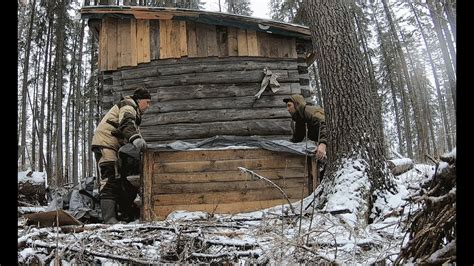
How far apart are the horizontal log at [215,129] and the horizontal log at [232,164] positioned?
143 cm

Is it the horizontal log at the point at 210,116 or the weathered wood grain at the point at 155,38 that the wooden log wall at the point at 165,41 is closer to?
the weathered wood grain at the point at 155,38

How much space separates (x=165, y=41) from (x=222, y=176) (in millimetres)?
3142

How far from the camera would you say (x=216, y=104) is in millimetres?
8008

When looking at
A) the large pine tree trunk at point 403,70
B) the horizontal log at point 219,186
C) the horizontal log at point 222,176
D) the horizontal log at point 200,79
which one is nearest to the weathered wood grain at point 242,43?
the horizontal log at point 200,79

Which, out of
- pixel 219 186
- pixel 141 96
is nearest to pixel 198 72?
pixel 141 96

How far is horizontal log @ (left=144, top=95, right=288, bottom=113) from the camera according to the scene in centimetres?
799

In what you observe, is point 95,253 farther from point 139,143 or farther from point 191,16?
point 191,16

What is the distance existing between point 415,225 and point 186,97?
6653 mm

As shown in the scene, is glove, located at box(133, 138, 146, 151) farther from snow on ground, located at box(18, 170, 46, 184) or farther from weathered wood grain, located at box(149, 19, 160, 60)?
weathered wood grain, located at box(149, 19, 160, 60)

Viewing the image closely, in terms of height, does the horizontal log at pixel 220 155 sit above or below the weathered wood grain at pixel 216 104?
below

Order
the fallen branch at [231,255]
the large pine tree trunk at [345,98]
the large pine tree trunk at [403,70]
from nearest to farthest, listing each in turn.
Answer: the fallen branch at [231,255] < the large pine tree trunk at [345,98] < the large pine tree trunk at [403,70]

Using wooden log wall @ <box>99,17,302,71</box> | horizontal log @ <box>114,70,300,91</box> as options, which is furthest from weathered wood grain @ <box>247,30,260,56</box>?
horizontal log @ <box>114,70,300,91</box>

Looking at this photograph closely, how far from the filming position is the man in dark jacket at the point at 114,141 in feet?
19.8
